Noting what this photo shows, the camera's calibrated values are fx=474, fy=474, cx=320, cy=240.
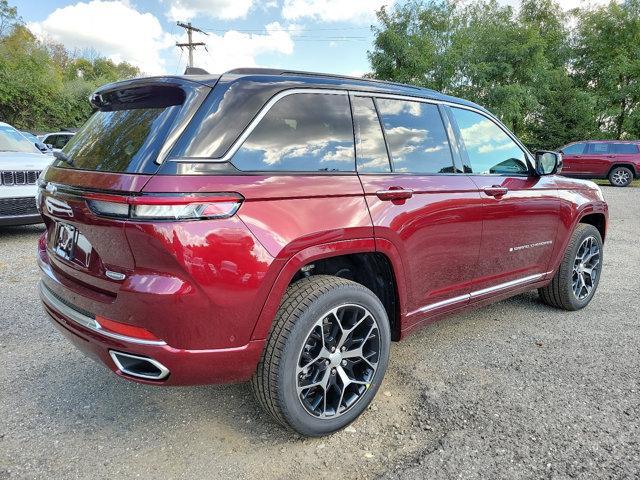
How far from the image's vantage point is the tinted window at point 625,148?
1739cm

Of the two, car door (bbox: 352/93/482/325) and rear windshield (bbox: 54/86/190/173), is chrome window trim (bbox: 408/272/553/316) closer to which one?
car door (bbox: 352/93/482/325)

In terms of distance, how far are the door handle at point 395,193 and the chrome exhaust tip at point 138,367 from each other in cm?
137

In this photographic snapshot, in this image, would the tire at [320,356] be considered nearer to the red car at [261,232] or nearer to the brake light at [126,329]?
Result: the red car at [261,232]

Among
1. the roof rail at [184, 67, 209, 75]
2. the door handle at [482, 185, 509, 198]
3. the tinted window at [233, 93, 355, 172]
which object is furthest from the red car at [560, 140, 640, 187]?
the roof rail at [184, 67, 209, 75]

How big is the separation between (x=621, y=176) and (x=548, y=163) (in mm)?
16865

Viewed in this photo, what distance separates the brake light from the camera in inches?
78.2

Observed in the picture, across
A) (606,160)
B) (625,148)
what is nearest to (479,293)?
(606,160)

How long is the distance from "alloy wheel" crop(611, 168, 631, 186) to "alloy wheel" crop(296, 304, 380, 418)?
18708mm

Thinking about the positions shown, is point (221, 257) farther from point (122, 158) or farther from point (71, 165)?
point (71, 165)

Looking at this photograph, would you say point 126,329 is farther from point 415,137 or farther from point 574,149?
point 574,149

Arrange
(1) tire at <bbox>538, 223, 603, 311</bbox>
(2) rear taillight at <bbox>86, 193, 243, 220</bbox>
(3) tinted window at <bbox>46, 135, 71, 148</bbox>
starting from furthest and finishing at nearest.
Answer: (3) tinted window at <bbox>46, 135, 71, 148</bbox>, (1) tire at <bbox>538, 223, 603, 311</bbox>, (2) rear taillight at <bbox>86, 193, 243, 220</bbox>

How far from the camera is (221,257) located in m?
1.96

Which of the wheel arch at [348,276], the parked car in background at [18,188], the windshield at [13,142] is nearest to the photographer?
the wheel arch at [348,276]

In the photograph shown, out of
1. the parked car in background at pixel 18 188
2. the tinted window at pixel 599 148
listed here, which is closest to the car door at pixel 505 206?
the parked car in background at pixel 18 188
